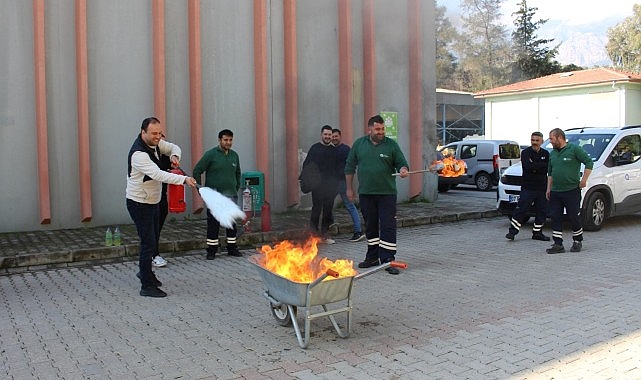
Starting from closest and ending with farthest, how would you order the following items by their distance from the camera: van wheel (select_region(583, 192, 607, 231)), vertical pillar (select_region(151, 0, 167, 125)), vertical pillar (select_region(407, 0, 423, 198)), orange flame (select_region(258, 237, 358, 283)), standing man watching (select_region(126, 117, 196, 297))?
orange flame (select_region(258, 237, 358, 283)) → standing man watching (select_region(126, 117, 196, 297)) → vertical pillar (select_region(151, 0, 167, 125)) → van wheel (select_region(583, 192, 607, 231)) → vertical pillar (select_region(407, 0, 423, 198))

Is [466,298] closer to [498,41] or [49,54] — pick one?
[49,54]

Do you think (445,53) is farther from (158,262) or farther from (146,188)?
(146,188)

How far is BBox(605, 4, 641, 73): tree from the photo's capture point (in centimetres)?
5556

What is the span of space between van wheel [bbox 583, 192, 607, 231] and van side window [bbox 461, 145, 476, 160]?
923cm

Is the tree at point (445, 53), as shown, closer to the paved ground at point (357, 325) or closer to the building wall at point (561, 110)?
the building wall at point (561, 110)

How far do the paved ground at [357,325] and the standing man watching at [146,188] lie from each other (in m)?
0.28

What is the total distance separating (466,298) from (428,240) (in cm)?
421

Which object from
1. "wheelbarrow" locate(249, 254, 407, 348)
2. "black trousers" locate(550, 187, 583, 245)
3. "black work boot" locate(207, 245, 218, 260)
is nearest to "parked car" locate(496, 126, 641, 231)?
"black trousers" locate(550, 187, 583, 245)

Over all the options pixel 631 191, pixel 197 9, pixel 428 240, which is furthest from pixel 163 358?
pixel 631 191

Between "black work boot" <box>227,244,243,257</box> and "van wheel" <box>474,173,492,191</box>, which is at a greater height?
"van wheel" <box>474,173,492,191</box>

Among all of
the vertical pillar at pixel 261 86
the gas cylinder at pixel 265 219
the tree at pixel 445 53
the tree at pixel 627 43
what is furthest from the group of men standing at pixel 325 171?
the tree at pixel 445 53

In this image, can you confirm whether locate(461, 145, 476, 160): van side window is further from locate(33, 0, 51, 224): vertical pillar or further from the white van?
locate(33, 0, 51, 224): vertical pillar

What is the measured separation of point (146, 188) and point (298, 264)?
7.56 ft

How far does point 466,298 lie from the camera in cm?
→ 645
